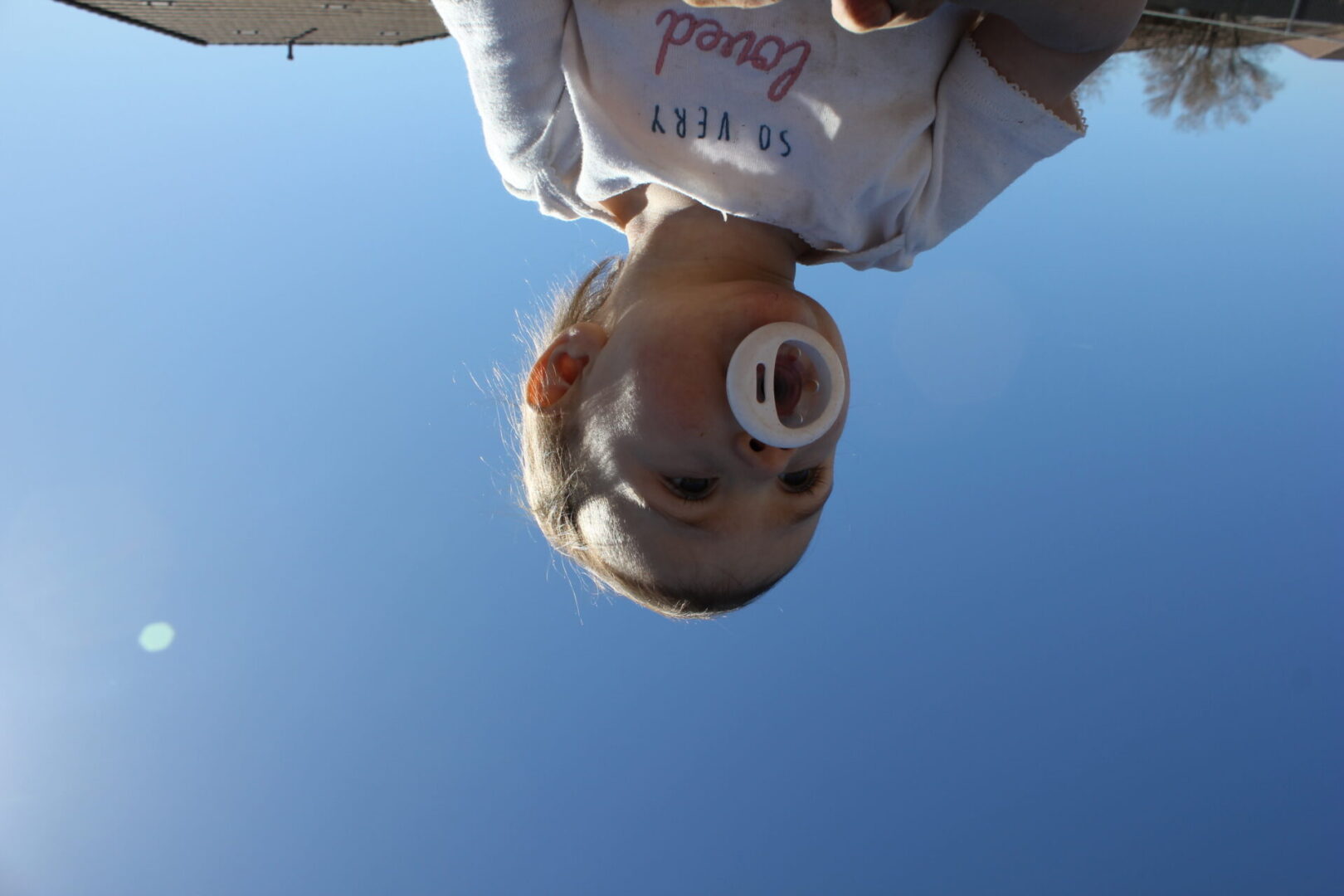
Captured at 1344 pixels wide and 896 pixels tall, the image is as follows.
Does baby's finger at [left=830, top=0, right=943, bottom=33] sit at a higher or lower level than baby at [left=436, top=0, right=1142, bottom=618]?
higher

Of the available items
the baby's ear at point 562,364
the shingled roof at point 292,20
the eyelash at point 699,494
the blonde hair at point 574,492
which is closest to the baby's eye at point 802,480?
the eyelash at point 699,494

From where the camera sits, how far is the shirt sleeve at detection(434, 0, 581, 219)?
86 cm

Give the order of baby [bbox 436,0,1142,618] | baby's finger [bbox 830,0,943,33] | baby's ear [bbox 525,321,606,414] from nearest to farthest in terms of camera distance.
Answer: baby's finger [bbox 830,0,943,33] < baby [bbox 436,0,1142,618] < baby's ear [bbox 525,321,606,414]

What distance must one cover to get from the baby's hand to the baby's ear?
347 mm

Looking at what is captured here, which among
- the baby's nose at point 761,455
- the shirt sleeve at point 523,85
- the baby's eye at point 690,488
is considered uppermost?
the shirt sleeve at point 523,85

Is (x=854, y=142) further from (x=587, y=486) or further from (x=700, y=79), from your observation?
(x=587, y=486)

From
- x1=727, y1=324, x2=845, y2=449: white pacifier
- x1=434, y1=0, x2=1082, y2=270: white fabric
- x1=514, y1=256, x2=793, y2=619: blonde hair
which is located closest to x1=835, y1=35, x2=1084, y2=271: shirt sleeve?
x1=434, y1=0, x2=1082, y2=270: white fabric

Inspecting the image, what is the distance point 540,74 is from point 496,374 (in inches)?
20.7

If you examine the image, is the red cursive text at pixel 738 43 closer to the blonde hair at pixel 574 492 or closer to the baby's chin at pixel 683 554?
the blonde hair at pixel 574 492

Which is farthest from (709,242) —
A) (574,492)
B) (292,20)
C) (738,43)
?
(292,20)

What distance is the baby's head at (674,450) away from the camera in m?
0.82

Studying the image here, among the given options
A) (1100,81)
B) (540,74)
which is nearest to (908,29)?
(540,74)

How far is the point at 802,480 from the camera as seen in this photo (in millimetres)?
928

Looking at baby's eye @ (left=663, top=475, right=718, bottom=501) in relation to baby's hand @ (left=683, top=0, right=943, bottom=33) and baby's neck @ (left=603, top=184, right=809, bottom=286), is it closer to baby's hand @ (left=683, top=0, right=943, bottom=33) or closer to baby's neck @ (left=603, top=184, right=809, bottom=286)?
→ baby's neck @ (left=603, top=184, right=809, bottom=286)
